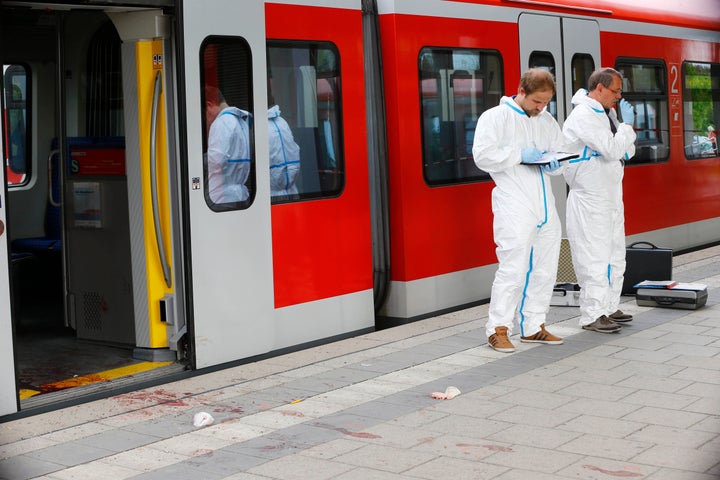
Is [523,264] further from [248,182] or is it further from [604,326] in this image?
[248,182]

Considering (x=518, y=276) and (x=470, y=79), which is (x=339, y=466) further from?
(x=470, y=79)

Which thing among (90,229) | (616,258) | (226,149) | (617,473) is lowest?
(617,473)

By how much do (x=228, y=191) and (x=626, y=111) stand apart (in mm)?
5873

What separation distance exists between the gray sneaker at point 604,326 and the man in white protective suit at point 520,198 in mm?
644

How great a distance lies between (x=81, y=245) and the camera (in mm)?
7570

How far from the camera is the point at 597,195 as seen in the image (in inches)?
308

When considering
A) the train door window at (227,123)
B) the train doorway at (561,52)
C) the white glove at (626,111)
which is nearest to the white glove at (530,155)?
the train door window at (227,123)

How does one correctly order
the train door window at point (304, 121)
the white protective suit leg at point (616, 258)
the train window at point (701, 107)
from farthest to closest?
the train window at point (701, 107), the white protective suit leg at point (616, 258), the train door window at point (304, 121)

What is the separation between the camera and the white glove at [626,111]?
37.2 ft

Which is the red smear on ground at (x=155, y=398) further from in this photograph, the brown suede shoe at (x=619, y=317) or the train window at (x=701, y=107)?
the train window at (x=701, y=107)

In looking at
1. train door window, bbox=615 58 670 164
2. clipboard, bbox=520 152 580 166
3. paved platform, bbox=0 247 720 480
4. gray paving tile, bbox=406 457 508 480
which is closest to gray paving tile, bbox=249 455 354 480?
paved platform, bbox=0 247 720 480

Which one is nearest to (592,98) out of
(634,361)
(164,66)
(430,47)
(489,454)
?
(430,47)

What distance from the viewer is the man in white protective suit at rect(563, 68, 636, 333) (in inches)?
304

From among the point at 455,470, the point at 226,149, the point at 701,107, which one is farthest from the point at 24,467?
the point at 701,107
